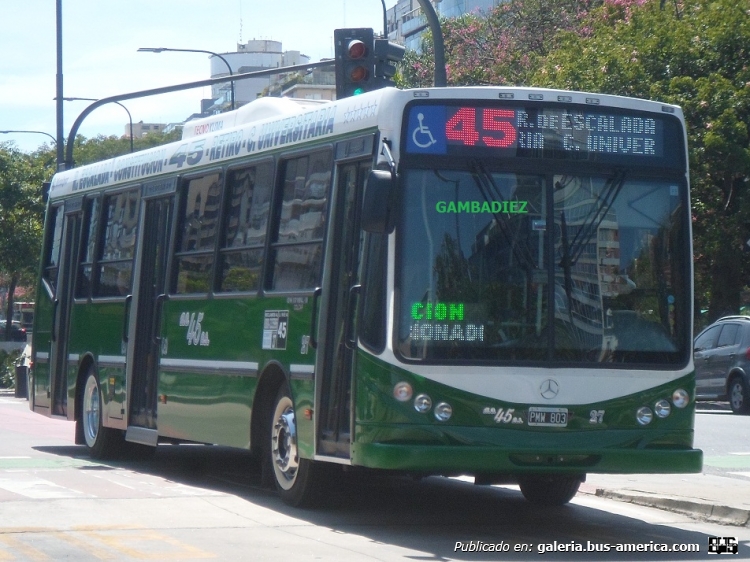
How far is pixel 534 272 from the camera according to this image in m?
9.20

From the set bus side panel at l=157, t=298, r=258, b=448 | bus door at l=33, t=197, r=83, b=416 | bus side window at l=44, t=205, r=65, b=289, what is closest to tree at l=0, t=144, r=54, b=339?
bus side window at l=44, t=205, r=65, b=289

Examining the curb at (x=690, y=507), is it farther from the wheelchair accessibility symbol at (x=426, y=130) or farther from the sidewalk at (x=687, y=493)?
the wheelchair accessibility symbol at (x=426, y=130)

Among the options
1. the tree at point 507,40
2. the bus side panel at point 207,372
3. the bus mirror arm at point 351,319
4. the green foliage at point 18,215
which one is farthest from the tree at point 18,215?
the bus mirror arm at point 351,319

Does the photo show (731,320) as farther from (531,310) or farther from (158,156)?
(531,310)

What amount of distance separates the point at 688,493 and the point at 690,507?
0.74 meters

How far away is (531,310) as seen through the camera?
9.17 metres

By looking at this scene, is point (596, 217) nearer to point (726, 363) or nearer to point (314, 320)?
point (314, 320)

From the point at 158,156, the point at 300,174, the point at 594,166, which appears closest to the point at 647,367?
the point at 594,166

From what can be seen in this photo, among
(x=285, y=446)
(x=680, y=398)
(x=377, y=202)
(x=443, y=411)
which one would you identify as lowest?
(x=285, y=446)

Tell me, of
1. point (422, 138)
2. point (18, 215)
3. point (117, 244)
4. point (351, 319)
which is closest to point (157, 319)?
point (117, 244)

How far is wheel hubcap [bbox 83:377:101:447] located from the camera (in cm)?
1505

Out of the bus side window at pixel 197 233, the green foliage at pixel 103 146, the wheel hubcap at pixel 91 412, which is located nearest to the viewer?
the bus side window at pixel 197 233

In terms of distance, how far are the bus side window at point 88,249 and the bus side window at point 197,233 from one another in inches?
112

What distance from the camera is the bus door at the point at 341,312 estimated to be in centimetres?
962
